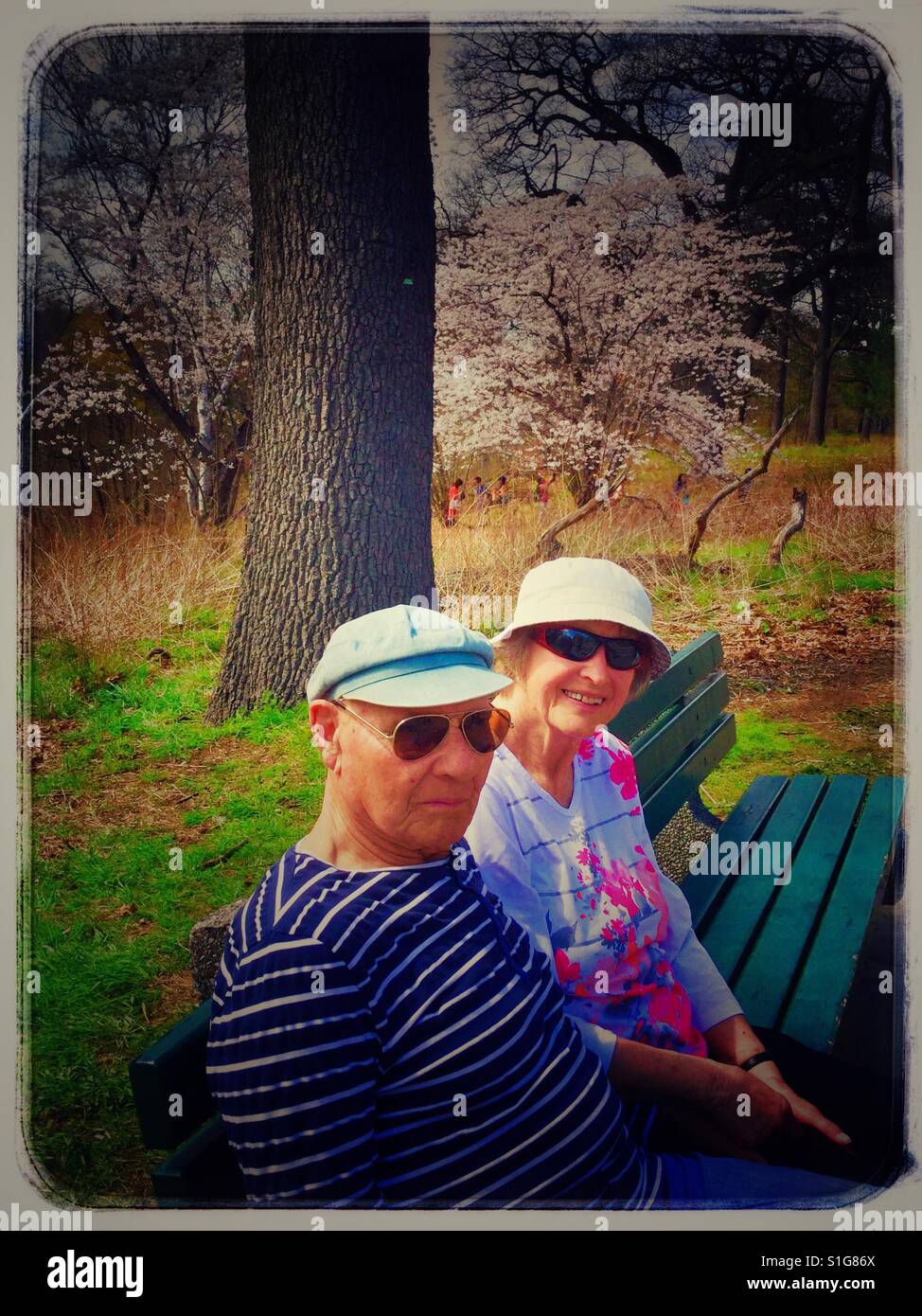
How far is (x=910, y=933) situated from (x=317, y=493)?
6.34 feet

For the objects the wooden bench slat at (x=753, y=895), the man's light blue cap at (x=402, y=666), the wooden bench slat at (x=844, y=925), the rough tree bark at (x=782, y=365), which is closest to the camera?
the man's light blue cap at (x=402, y=666)

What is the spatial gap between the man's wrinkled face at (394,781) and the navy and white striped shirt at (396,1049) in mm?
73

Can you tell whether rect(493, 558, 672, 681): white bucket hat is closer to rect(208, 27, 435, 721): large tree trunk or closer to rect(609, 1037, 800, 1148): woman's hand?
rect(208, 27, 435, 721): large tree trunk

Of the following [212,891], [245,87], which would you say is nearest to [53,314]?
[245,87]

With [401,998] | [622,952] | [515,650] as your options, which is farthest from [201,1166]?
[515,650]

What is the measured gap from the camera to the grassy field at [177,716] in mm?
2590

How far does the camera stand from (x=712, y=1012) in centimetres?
250

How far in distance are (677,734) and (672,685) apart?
0.16 metres

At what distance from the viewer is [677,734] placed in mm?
2779

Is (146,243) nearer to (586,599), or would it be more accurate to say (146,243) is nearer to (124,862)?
(586,599)

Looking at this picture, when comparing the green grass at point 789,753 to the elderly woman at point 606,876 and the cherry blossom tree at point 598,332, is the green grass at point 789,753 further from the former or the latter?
the cherry blossom tree at point 598,332

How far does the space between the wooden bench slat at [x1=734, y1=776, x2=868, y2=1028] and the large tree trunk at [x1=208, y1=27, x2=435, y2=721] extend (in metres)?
1.23

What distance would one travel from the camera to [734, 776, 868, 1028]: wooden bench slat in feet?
8.46

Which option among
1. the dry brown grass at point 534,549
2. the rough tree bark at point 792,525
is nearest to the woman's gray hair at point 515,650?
the dry brown grass at point 534,549
